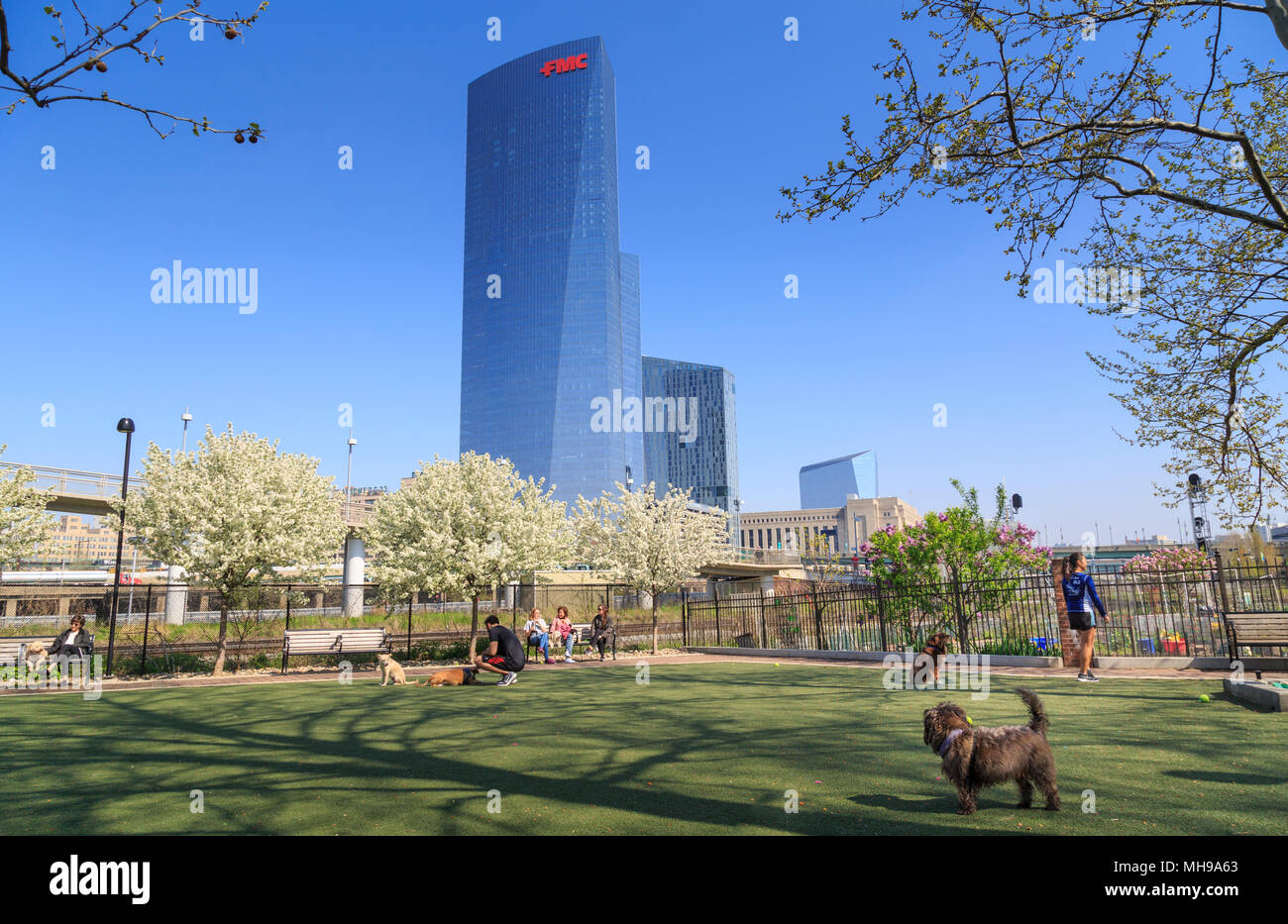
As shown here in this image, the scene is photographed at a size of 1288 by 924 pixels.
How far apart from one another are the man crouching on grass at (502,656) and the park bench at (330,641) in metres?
6.18

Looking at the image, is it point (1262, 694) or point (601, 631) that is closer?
point (1262, 694)

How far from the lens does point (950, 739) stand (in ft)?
15.1

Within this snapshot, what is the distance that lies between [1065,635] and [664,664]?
9.71 metres

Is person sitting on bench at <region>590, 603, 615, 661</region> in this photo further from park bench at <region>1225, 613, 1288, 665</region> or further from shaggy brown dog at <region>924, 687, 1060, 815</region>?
shaggy brown dog at <region>924, 687, 1060, 815</region>

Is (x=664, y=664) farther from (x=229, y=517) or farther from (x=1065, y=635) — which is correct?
(x=229, y=517)

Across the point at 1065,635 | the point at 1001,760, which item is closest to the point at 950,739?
the point at 1001,760

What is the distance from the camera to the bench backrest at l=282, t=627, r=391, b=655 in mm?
18281

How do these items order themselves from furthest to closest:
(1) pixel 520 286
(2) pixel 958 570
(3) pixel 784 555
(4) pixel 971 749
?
1. (1) pixel 520 286
2. (3) pixel 784 555
3. (2) pixel 958 570
4. (4) pixel 971 749

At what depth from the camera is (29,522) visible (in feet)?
86.1

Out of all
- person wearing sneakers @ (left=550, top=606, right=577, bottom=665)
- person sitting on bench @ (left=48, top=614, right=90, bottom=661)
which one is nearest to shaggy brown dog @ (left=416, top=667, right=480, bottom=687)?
person wearing sneakers @ (left=550, top=606, right=577, bottom=665)

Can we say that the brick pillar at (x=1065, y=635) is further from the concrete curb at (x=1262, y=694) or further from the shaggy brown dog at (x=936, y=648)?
the concrete curb at (x=1262, y=694)
